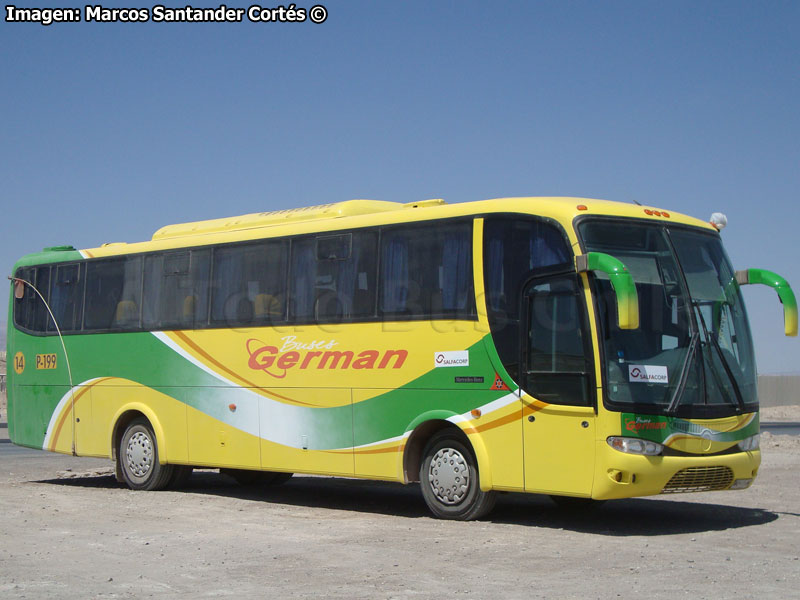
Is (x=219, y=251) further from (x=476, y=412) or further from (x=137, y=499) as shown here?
(x=476, y=412)

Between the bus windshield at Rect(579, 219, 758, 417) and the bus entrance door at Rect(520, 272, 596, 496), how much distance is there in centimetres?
30

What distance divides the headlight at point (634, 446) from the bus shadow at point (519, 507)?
3.08 ft

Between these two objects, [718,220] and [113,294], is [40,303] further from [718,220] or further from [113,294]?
[718,220]

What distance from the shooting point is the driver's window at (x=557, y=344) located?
11695 millimetres

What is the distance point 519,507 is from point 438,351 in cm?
278

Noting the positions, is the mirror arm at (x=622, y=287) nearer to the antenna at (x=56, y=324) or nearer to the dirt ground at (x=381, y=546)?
the dirt ground at (x=381, y=546)

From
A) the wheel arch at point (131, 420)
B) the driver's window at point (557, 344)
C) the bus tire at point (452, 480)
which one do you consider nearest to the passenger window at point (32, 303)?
the wheel arch at point (131, 420)

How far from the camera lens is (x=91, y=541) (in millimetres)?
11172

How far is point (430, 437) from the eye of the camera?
1353 cm

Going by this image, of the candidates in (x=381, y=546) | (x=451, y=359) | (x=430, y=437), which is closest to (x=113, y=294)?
(x=430, y=437)

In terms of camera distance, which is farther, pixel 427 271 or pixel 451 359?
pixel 427 271

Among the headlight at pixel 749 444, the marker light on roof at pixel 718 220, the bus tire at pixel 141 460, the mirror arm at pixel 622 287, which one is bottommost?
the bus tire at pixel 141 460

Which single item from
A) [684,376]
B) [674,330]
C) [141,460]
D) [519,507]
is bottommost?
[519,507]

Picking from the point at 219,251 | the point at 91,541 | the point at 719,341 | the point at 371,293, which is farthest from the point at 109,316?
the point at 719,341
